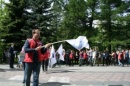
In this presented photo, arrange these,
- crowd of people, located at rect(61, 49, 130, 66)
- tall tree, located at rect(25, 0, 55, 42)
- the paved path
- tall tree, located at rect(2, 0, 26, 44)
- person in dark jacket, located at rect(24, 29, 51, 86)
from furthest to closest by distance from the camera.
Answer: tall tree, located at rect(2, 0, 26, 44), tall tree, located at rect(25, 0, 55, 42), crowd of people, located at rect(61, 49, 130, 66), the paved path, person in dark jacket, located at rect(24, 29, 51, 86)

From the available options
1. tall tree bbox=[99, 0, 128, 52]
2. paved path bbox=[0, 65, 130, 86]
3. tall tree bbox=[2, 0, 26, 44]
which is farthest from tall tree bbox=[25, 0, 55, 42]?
paved path bbox=[0, 65, 130, 86]

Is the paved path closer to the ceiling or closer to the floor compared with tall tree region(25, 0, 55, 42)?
closer to the floor

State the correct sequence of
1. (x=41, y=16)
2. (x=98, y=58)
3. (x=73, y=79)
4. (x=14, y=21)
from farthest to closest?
(x=14, y=21), (x=41, y=16), (x=98, y=58), (x=73, y=79)

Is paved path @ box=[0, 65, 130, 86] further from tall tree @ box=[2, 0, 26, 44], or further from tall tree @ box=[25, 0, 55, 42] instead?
tall tree @ box=[2, 0, 26, 44]

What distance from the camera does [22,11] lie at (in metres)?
39.3

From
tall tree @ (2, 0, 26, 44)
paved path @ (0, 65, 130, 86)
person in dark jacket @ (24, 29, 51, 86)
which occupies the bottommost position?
paved path @ (0, 65, 130, 86)

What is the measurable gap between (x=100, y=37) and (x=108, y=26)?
2334 mm

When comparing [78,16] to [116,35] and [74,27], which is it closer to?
[74,27]

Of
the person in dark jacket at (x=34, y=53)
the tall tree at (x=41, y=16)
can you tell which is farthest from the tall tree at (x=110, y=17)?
the person in dark jacket at (x=34, y=53)

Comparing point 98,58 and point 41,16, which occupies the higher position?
point 41,16

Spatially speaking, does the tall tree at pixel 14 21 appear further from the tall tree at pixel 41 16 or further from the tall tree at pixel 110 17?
the tall tree at pixel 110 17

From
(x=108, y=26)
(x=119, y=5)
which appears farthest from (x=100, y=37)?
(x=119, y=5)

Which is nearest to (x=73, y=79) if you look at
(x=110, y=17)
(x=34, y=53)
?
(x=34, y=53)

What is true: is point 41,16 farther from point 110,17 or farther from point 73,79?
point 73,79
